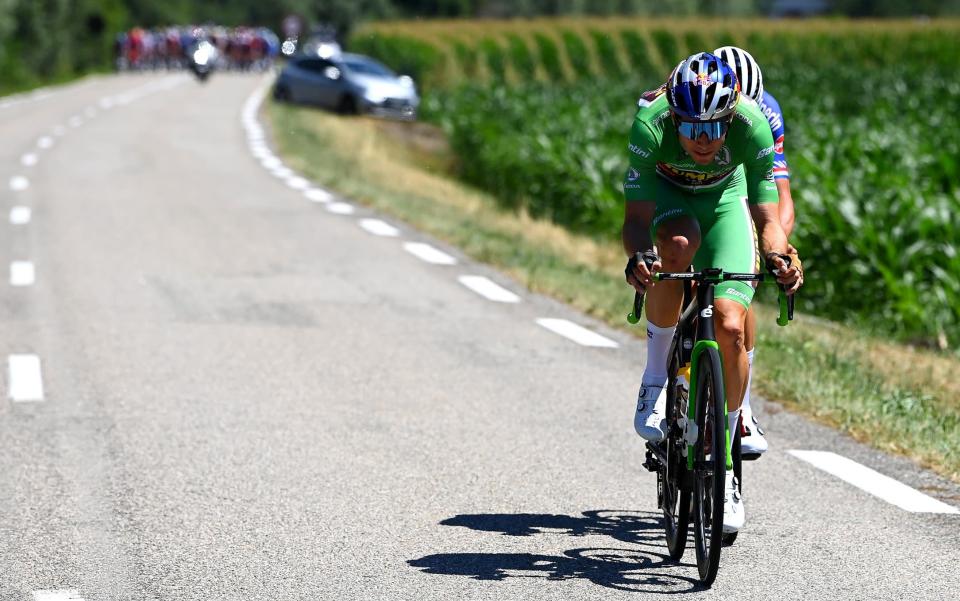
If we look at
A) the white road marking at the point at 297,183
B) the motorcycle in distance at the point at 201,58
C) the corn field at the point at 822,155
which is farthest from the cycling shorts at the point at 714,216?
the motorcycle in distance at the point at 201,58

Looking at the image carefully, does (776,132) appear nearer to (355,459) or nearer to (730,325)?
(730,325)

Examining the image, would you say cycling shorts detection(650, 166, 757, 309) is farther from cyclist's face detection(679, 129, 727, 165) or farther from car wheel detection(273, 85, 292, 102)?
car wheel detection(273, 85, 292, 102)

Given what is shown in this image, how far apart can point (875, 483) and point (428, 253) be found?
759 centimetres

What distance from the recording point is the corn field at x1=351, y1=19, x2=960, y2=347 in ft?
46.0

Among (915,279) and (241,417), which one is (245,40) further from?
(241,417)

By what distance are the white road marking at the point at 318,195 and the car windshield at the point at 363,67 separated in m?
15.4

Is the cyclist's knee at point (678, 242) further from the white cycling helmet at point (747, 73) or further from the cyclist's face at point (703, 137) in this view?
the white cycling helmet at point (747, 73)

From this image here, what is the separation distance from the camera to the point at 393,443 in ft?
23.4

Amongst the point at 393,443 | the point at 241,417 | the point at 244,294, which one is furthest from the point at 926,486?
the point at 244,294

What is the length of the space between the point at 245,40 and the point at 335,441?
2238 inches

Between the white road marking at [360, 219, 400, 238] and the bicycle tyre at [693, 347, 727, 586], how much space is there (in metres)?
9.88

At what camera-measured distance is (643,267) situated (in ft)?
16.4

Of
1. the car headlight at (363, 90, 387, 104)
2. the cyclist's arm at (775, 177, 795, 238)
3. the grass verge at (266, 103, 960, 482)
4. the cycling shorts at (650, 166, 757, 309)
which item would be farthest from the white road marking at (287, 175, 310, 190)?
the cycling shorts at (650, 166, 757, 309)

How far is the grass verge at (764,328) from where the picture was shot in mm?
7551
